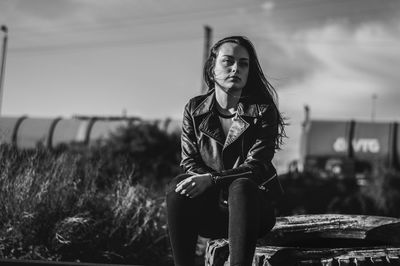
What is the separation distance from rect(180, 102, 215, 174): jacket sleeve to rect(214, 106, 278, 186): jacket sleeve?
151 millimetres

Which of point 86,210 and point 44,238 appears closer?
point 44,238

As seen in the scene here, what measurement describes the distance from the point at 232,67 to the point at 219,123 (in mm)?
267

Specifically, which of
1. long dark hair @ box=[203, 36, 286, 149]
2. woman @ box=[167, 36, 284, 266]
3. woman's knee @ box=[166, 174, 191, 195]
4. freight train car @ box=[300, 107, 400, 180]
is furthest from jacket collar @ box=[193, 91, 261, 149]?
freight train car @ box=[300, 107, 400, 180]

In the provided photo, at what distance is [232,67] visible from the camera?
90.5 inches

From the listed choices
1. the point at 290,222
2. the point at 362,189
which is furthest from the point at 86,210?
the point at 362,189

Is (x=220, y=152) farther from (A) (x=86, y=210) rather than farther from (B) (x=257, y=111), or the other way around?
(A) (x=86, y=210)

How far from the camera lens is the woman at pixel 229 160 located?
197 cm

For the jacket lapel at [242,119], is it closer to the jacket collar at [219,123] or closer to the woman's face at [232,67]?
the jacket collar at [219,123]

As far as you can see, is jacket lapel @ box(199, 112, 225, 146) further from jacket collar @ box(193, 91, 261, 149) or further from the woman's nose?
the woman's nose

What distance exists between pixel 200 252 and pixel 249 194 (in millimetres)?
2468

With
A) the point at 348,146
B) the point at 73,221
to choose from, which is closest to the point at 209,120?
the point at 73,221

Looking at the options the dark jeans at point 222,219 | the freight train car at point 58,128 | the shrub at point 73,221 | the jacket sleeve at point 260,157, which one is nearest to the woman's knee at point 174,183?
the dark jeans at point 222,219

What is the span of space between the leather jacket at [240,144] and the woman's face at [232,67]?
0.09 metres

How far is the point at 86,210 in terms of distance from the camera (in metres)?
3.91
